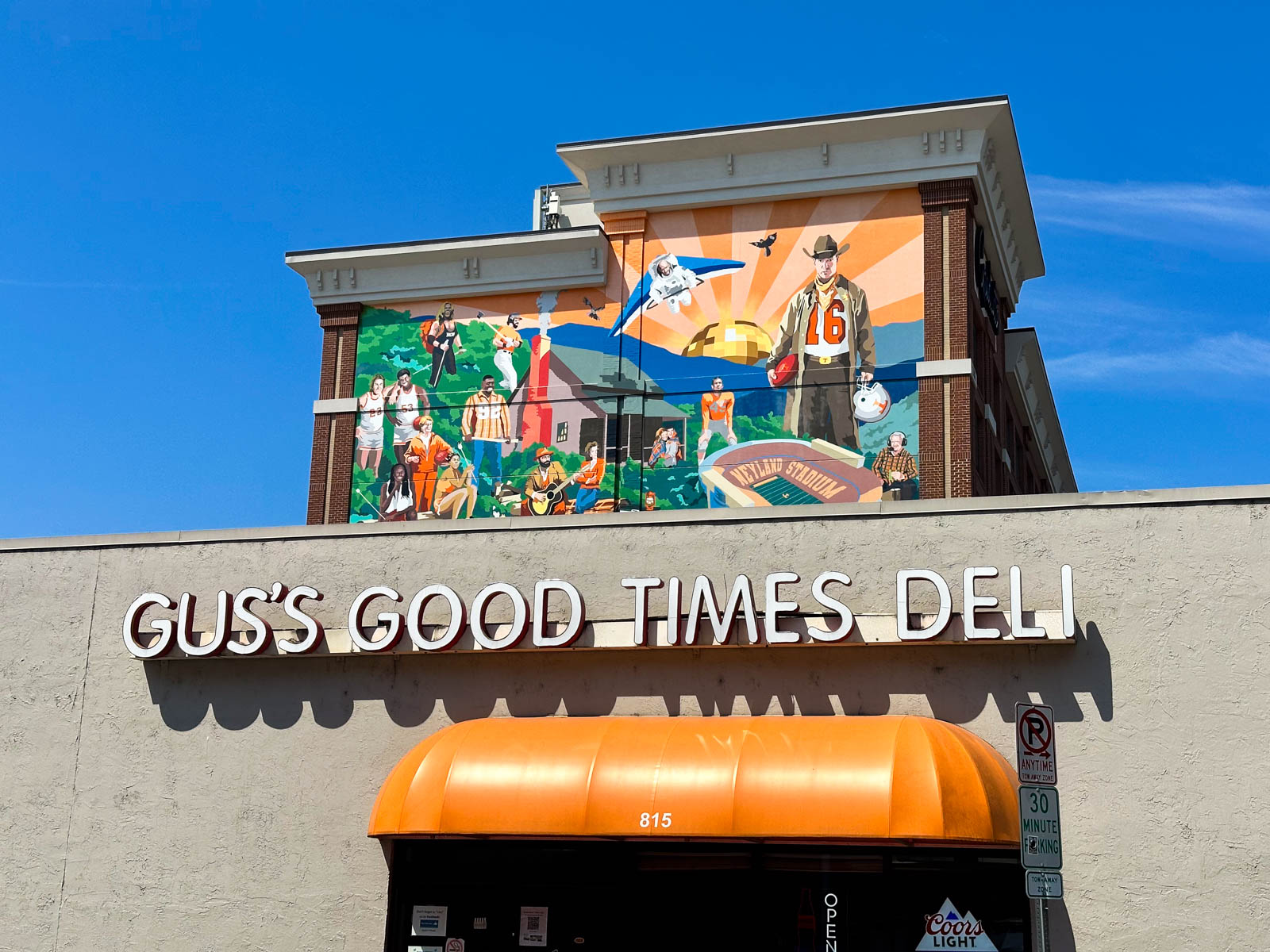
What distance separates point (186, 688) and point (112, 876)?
7.21 ft

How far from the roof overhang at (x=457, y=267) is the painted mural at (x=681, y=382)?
0.34 metres

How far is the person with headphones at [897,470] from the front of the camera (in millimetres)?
24781

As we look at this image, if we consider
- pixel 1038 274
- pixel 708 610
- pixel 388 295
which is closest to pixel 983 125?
pixel 1038 274

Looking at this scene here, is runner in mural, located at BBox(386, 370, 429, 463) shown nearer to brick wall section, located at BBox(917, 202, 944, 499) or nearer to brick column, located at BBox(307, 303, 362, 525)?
brick column, located at BBox(307, 303, 362, 525)

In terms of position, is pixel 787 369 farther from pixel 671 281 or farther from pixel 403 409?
pixel 403 409

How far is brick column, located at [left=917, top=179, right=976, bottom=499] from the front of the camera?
24.8 metres

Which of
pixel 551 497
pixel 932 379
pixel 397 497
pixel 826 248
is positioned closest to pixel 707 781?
pixel 932 379

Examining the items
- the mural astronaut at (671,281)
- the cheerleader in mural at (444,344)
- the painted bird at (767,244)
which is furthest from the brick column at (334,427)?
the painted bird at (767,244)

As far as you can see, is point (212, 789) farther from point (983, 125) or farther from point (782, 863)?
point (983, 125)

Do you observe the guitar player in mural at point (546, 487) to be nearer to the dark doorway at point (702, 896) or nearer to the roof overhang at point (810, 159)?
the roof overhang at point (810, 159)

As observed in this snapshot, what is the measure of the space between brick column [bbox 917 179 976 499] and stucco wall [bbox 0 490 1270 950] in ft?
32.3

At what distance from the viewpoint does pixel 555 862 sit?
1488 cm

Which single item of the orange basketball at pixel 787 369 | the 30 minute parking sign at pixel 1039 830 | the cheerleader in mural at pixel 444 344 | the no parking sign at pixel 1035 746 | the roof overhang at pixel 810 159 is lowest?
the 30 minute parking sign at pixel 1039 830

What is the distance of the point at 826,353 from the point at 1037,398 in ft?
44.6
